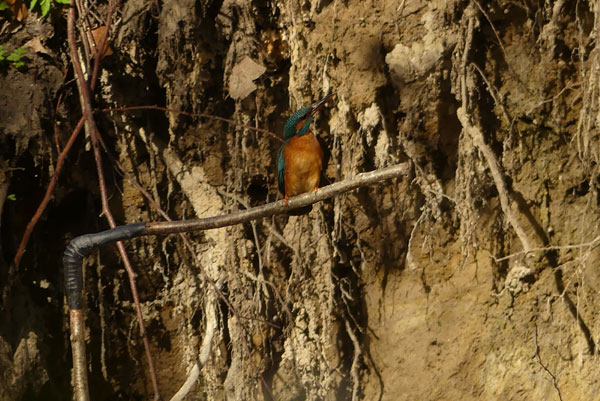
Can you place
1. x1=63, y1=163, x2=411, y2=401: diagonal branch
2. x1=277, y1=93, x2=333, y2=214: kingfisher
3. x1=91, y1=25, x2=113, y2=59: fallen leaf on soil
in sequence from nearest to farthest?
x1=63, y1=163, x2=411, y2=401: diagonal branch, x1=277, y1=93, x2=333, y2=214: kingfisher, x1=91, y1=25, x2=113, y2=59: fallen leaf on soil

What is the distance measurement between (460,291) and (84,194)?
196cm

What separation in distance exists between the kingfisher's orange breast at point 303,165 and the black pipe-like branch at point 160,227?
72cm

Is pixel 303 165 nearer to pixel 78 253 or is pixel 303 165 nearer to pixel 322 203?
pixel 322 203

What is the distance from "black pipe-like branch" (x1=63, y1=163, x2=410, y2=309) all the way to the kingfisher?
72 cm

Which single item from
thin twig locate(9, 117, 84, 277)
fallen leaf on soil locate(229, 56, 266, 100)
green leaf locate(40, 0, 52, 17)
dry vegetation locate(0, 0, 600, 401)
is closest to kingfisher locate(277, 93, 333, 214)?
dry vegetation locate(0, 0, 600, 401)

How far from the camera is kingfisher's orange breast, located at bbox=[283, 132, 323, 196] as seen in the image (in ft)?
9.11

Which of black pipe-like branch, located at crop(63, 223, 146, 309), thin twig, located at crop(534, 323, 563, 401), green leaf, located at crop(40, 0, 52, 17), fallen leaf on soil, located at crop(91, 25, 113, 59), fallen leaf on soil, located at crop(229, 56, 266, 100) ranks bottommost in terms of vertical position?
thin twig, located at crop(534, 323, 563, 401)

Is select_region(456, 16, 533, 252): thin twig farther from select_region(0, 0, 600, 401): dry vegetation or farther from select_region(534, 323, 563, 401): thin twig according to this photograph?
select_region(534, 323, 563, 401): thin twig

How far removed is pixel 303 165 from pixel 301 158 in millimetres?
28

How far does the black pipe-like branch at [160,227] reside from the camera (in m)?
1.68

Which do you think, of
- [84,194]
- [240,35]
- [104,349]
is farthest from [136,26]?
[104,349]

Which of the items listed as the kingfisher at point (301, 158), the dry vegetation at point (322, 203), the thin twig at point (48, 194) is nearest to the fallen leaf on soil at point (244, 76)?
the dry vegetation at point (322, 203)

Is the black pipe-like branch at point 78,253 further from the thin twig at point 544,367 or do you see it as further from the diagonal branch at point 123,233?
the thin twig at point 544,367

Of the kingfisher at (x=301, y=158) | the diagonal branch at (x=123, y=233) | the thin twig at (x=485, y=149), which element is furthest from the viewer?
the thin twig at (x=485, y=149)
